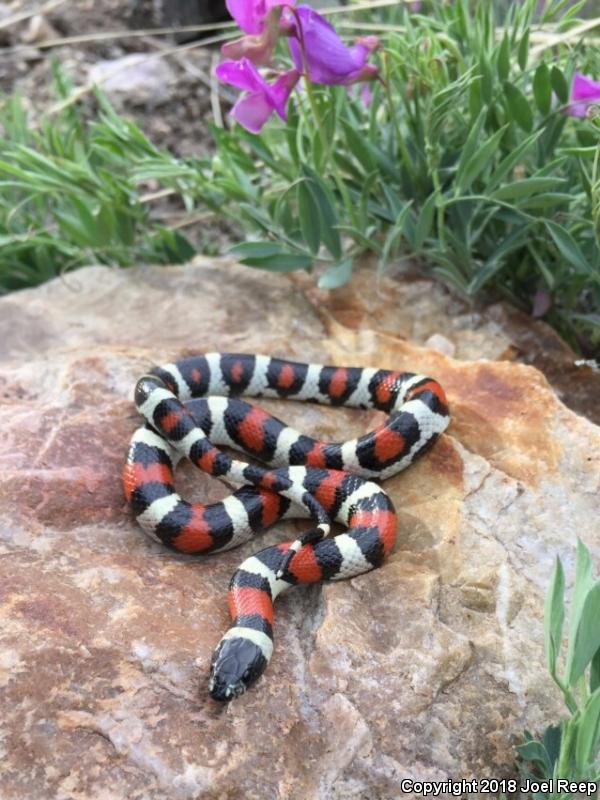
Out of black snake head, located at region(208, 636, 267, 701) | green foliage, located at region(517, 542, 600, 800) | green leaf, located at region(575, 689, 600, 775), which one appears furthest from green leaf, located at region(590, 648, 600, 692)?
black snake head, located at region(208, 636, 267, 701)

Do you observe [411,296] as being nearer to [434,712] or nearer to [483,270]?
[483,270]

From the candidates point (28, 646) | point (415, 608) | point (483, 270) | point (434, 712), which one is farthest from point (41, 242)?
point (434, 712)

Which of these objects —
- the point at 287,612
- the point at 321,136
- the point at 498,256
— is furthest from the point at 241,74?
the point at 287,612

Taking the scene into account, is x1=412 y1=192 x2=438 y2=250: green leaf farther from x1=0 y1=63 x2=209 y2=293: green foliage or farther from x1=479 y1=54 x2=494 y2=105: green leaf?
x1=0 y1=63 x2=209 y2=293: green foliage

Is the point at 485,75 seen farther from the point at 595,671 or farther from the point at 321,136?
the point at 595,671

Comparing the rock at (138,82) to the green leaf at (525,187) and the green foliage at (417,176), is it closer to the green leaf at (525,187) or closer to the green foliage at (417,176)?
the green foliage at (417,176)

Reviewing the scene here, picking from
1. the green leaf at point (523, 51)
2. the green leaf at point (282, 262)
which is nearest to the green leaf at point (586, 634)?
the green leaf at point (282, 262)
